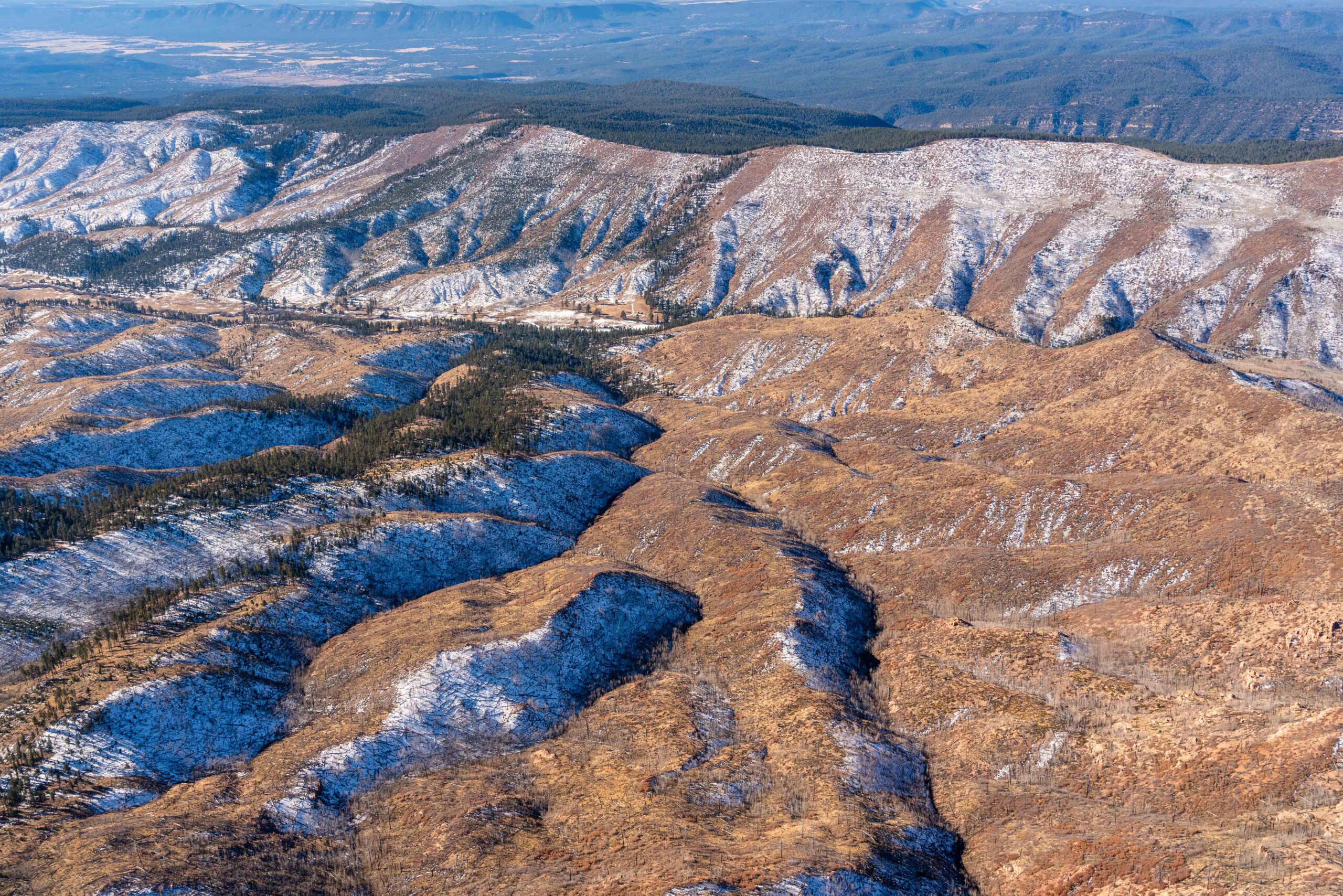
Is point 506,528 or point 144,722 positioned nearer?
point 144,722

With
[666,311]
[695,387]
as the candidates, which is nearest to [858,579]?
[695,387]

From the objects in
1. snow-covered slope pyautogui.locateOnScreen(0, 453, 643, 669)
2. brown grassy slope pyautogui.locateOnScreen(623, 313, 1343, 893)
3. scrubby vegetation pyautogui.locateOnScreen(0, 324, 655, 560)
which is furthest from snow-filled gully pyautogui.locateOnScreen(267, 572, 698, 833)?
scrubby vegetation pyautogui.locateOnScreen(0, 324, 655, 560)

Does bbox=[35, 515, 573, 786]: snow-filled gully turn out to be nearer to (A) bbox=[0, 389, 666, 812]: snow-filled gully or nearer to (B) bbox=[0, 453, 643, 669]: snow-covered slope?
(A) bbox=[0, 389, 666, 812]: snow-filled gully

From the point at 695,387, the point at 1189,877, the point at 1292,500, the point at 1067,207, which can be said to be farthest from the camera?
the point at 1067,207

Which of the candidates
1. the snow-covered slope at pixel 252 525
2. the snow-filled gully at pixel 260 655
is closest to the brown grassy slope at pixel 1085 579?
the snow-covered slope at pixel 252 525

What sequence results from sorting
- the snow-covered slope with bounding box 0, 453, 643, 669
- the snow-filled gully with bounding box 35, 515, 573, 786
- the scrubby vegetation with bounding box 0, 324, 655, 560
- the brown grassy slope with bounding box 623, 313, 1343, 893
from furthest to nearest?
the scrubby vegetation with bounding box 0, 324, 655, 560 → the snow-covered slope with bounding box 0, 453, 643, 669 → the snow-filled gully with bounding box 35, 515, 573, 786 → the brown grassy slope with bounding box 623, 313, 1343, 893

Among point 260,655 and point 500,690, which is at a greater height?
point 260,655

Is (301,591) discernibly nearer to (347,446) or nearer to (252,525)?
(252,525)

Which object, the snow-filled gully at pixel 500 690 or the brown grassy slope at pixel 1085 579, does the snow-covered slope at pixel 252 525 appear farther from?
the snow-filled gully at pixel 500 690

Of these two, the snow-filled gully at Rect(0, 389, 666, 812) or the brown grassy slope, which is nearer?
the brown grassy slope

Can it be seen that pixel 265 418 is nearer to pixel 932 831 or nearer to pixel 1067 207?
pixel 932 831

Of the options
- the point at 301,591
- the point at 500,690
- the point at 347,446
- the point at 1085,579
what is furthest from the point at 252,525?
the point at 1085,579
